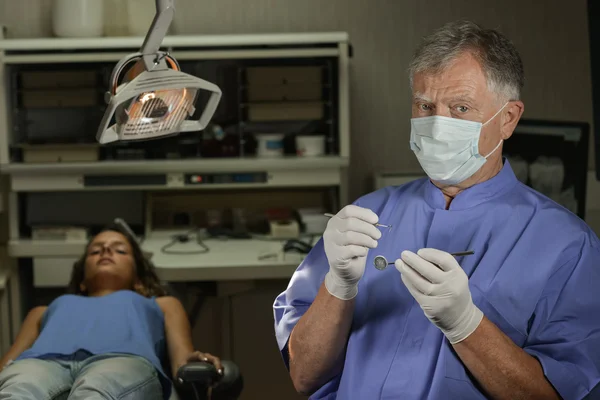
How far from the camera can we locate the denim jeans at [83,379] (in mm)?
2166

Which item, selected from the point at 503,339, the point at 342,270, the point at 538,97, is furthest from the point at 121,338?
the point at 538,97

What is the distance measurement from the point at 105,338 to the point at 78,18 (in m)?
1.60

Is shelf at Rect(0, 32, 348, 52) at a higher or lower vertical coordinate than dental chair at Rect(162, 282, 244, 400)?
higher

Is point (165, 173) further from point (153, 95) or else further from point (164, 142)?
point (153, 95)

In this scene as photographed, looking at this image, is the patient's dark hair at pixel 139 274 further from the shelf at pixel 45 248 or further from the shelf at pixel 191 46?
the shelf at pixel 191 46

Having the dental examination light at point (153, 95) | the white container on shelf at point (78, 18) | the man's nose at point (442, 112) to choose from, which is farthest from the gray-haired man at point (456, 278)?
the white container on shelf at point (78, 18)

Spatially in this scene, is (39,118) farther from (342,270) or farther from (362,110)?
(342,270)

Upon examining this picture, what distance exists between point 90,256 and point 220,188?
1014 mm

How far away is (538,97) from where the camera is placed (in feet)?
12.8

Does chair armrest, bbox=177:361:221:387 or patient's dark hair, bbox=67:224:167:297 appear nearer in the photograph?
chair armrest, bbox=177:361:221:387

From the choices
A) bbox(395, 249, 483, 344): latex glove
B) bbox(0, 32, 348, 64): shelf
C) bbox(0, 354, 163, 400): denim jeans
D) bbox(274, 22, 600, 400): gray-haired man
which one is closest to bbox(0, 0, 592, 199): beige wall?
bbox(0, 32, 348, 64): shelf

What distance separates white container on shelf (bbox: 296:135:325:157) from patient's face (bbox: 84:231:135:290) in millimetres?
954

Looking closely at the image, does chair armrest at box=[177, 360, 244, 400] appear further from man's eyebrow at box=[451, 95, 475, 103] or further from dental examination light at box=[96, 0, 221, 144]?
man's eyebrow at box=[451, 95, 475, 103]

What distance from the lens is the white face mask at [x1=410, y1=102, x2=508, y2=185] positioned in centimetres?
153
